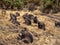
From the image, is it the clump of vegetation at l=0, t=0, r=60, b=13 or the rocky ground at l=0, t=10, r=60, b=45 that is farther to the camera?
the clump of vegetation at l=0, t=0, r=60, b=13

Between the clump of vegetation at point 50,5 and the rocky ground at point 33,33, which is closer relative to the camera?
the rocky ground at point 33,33

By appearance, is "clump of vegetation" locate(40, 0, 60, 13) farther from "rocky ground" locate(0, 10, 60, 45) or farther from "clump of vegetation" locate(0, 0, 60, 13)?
"rocky ground" locate(0, 10, 60, 45)

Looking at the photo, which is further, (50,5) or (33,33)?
(50,5)

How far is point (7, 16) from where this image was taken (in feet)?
22.4

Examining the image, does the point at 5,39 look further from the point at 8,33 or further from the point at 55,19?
the point at 55,19

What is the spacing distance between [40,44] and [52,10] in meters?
3.12

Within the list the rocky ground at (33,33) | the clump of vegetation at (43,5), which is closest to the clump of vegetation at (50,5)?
the clump of vegetation at (43,5)

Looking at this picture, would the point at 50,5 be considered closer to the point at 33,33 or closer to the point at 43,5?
the point at 43,5

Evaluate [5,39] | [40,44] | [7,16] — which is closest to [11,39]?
[5,39]

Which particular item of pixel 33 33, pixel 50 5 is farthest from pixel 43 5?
pixel 33 33

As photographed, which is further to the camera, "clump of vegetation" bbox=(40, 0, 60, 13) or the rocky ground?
"clump of vegetation" bbox=(40, 0, 60, 13)

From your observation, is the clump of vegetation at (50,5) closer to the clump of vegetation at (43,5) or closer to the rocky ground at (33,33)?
the clump of vegetation at (43,5)

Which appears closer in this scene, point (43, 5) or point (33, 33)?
point (33, 33)

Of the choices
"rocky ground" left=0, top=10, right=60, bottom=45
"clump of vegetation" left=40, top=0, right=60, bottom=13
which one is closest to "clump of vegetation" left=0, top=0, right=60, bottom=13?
"clump of vegetation" left=40, top=0, right=60, bottom=13
